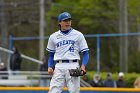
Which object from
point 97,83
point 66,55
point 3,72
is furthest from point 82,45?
point 3,72

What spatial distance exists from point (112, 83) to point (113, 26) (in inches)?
791

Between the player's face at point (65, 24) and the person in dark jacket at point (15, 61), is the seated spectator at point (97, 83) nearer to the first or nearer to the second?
the person in dark jacket at point (15, 61)

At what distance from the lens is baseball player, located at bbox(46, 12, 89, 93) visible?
1164 cm

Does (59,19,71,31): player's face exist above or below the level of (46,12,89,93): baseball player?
above

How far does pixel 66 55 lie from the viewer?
1165 centimetres

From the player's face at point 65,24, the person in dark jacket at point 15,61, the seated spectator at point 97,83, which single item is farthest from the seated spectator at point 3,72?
the player's face at point 65,24

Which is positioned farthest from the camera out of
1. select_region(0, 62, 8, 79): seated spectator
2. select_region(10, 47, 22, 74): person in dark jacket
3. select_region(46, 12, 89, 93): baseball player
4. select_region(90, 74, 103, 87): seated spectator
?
select_region(10, 47, 22, 74): person in dark jacket

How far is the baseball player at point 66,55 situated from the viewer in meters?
11.6

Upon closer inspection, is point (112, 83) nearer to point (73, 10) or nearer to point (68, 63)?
point (68, 63)

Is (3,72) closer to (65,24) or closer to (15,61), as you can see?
(15,61)

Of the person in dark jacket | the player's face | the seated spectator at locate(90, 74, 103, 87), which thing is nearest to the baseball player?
the player's face

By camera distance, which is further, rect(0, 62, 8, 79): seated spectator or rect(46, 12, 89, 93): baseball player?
rect(0, 62, 8, 79): seated spectator

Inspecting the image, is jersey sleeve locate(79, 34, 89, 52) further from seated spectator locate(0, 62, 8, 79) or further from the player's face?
seated spectator locate(0, 62, 8, 79)

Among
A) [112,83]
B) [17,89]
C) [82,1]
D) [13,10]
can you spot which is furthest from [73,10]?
[17,89]
